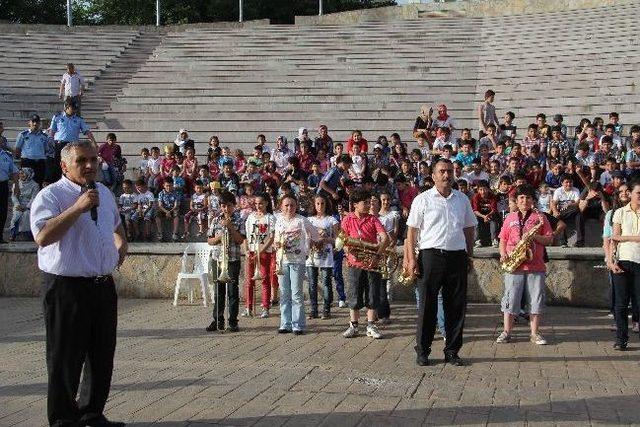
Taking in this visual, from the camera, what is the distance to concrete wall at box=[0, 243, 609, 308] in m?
12.5

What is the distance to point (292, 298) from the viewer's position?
10461 mm

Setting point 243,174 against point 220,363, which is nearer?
point 220,363

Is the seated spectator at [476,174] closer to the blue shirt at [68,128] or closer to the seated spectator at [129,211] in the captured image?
the seated spectator at [129,211]

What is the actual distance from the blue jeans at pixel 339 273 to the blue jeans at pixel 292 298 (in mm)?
1604

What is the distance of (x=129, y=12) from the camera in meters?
57.0

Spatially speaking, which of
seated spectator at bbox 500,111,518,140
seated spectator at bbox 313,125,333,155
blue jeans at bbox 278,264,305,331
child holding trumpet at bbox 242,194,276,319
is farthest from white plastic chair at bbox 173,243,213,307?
seated spectator at bbox 500,111,518,140

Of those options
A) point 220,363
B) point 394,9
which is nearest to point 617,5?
point 394,9

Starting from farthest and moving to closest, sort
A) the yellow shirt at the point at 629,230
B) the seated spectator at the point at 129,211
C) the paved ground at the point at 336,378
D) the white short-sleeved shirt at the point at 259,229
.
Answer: the seated spectator at the point at 129,211 < the white short-sleeved shirt at the point at 259,229 < the yellow shirt at the point at 629,230 < the paved ground at the point at 336,378

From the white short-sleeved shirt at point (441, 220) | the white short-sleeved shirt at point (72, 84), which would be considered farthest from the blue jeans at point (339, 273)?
the white short-sleeved shirt at point (72, 84)

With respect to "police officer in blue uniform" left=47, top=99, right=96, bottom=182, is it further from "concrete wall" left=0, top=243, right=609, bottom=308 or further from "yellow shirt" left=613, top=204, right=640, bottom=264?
"yellow shirt" left=613, top=204, right=640, bottom=264

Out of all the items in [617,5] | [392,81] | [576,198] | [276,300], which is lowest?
[276,300]

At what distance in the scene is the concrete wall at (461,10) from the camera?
3375cm

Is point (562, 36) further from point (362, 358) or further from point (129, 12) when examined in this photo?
point (129, 12)

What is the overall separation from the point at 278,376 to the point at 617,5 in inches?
1100
